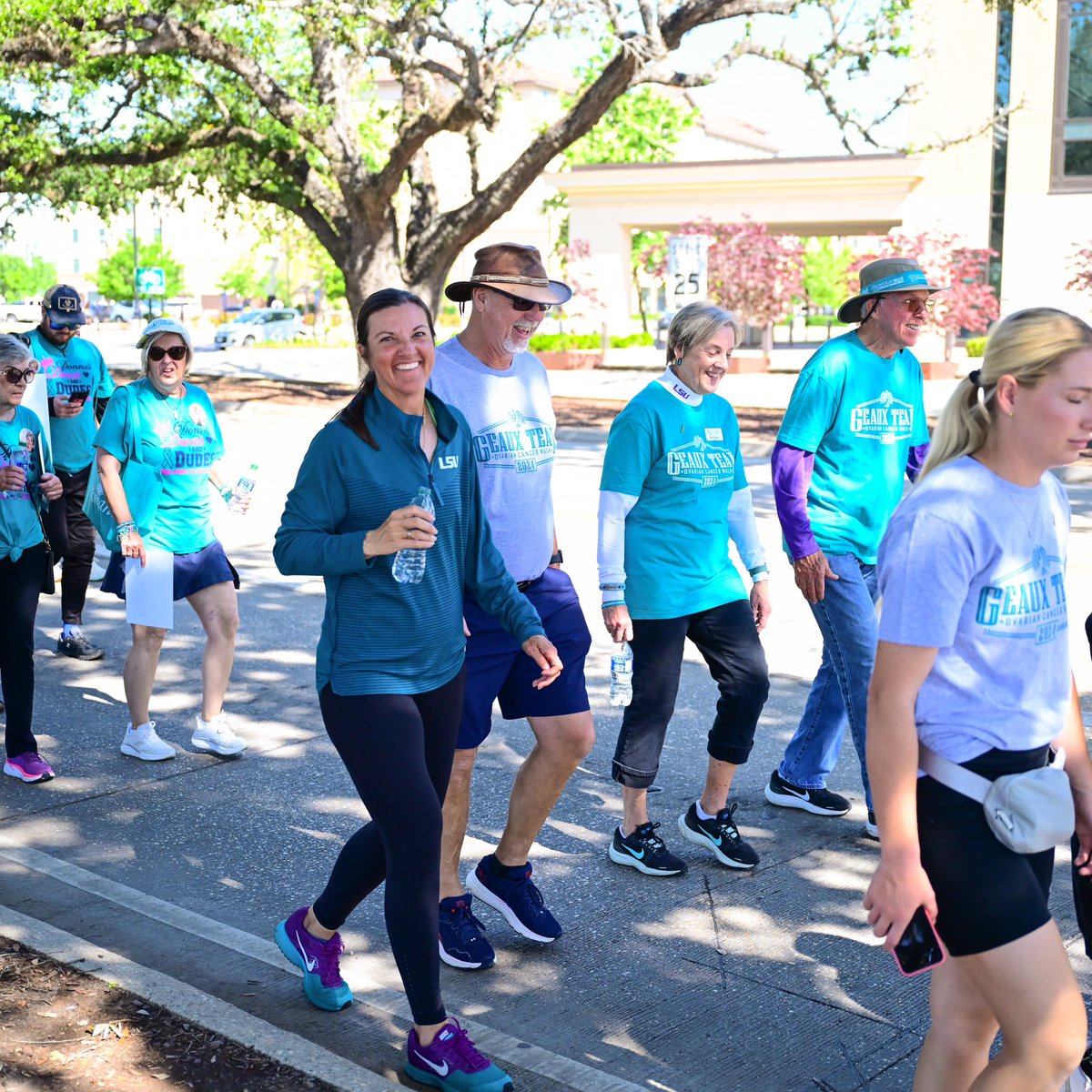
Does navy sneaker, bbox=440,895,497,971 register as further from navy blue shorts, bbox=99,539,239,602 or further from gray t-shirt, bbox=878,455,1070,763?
navy blue shorts, bbox=99,539,239,602

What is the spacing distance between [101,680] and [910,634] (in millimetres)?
5732

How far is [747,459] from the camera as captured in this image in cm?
1878

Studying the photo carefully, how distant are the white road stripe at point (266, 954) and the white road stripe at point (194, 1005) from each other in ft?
0.20

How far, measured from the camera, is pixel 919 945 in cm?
249

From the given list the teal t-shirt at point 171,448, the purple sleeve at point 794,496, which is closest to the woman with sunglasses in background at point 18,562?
the teal t-shirt at point 171,448

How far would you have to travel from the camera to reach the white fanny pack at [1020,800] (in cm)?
248

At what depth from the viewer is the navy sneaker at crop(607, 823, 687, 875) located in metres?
4.80

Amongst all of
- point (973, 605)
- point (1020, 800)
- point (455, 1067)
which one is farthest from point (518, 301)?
point (1020, 800)

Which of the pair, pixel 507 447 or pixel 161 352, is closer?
pixel 507 447

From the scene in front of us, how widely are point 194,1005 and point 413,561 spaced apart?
130cm

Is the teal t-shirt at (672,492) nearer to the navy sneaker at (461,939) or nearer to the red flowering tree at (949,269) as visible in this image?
the navy sneaker at (461,939)

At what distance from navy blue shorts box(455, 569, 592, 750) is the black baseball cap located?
5008mm

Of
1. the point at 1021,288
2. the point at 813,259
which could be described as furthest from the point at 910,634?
the point at 813,259

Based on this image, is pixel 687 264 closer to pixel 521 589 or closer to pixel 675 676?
pixel 675 676
